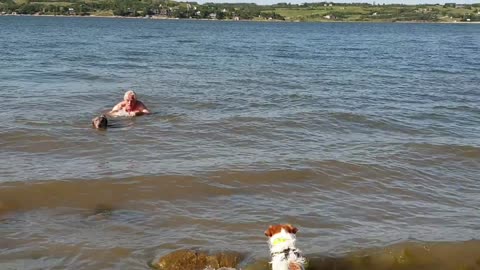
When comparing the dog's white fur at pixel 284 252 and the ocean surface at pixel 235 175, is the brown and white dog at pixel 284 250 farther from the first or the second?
the ocean surface at pixel 235 175

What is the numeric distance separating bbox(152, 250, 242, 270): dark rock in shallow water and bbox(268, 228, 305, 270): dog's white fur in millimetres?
959

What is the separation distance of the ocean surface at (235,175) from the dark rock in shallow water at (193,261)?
0.31m

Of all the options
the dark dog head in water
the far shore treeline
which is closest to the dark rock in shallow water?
the dark dog head in water

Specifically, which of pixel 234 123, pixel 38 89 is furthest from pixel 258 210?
pixel 38 89

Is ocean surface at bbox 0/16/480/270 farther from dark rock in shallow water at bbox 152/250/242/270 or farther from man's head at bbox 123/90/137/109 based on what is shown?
man's head at bbox 123/90/137/109

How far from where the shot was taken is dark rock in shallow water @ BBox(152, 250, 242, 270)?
6.86 meters

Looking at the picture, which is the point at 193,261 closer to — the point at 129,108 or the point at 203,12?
the point at 129,108

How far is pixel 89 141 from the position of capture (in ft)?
43.5

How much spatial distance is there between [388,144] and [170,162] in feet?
18.7

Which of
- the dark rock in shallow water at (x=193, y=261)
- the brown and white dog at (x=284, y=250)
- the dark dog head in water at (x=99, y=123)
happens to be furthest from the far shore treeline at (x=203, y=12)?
the brown and white dog at (x=284, y=250)

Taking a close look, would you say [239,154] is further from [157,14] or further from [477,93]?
[157,14]

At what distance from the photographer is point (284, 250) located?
5.99 metres

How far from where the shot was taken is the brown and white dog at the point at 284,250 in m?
5.89

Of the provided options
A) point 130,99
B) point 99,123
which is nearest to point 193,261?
point 99,123
